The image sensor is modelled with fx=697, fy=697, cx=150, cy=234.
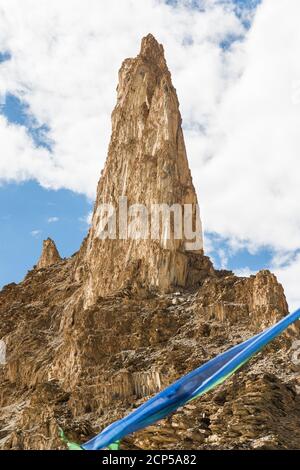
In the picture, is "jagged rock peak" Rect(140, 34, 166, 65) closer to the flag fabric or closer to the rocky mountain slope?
the rocky mountain slope

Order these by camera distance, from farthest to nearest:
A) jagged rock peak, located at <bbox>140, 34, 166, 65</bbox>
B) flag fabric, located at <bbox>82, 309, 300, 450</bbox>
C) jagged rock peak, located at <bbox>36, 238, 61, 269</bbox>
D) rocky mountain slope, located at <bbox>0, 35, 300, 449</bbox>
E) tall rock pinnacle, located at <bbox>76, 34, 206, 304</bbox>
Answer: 1. jagged rock peak, located at <bbox>36, 238, 61, 269</bbox>
2. jagged rock peak, located at <bbox>140, 34, 166, 65</bbox>
3. tall rock pinnacle, located at <bbox>76, 34, 206, 304</bbox>
4. rocky mountain slope, located at <bbox>0, 35, 300, 449</bbox>
5. flag fabric, located at <bbox>82, 309, 300, 450</bbox>

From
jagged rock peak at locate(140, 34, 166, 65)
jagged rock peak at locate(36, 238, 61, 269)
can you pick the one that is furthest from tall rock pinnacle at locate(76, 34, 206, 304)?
jagged rock peak at locate(36, 238, 61, 269)

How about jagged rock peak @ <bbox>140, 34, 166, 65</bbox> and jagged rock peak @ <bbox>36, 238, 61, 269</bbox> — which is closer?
jagged rock peak @ <bbox>140, 34, 166, 65</bbox>

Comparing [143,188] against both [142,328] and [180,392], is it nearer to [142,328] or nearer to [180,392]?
[142,328]

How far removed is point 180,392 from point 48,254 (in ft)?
214

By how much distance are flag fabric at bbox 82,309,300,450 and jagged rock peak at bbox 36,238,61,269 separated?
6251 cm

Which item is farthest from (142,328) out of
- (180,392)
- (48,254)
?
(48,254)

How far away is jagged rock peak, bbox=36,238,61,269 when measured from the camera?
80.5 meters

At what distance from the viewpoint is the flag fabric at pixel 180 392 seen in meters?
17.1

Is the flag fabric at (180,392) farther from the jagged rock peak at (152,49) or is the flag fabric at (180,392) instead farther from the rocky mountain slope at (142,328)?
the jagged rock peak at (152,49)

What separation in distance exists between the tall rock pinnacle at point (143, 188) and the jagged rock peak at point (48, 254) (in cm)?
1664

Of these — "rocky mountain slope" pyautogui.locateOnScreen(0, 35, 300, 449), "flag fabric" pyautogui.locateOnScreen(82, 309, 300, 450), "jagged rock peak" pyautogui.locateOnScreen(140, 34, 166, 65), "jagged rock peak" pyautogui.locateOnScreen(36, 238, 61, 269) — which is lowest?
"flag fabric" pyautogui.locateOnScreen(82, 309, 300, 450)
